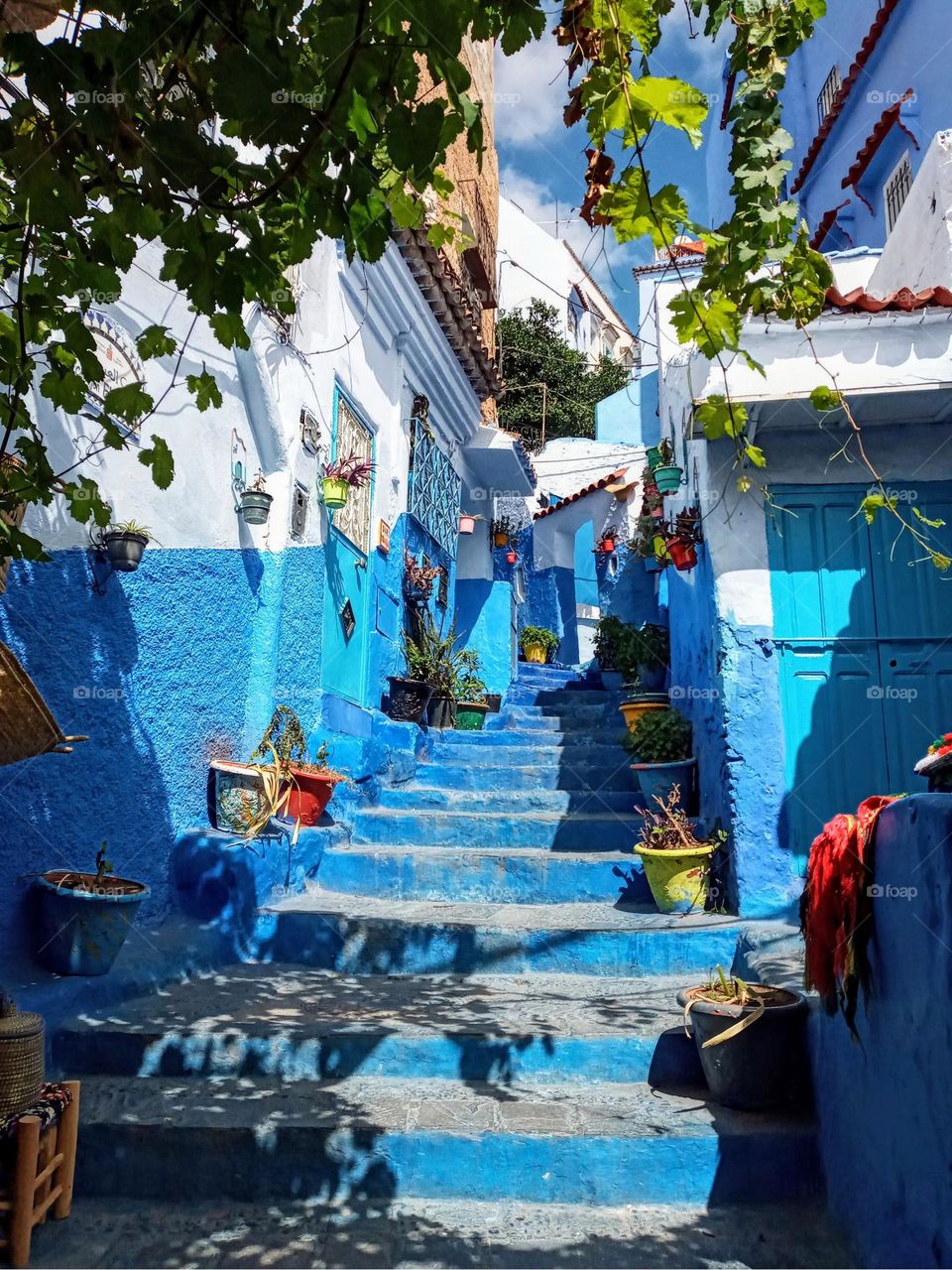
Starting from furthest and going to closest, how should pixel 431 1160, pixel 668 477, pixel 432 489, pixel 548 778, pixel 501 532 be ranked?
1. pixel 501 532
2. pixel 432 489
3. pixel 548 778
4. pixel 668 477
5. pixel 431 1160

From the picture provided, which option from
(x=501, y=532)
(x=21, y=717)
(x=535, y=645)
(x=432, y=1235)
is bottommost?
(x=432, y=1235)

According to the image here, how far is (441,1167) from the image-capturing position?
350 centimetres

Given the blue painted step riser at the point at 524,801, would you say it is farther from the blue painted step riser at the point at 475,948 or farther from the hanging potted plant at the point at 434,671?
the blue painted step riser at the point at 475,948

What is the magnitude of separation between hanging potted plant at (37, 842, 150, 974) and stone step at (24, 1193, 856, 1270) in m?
1.14

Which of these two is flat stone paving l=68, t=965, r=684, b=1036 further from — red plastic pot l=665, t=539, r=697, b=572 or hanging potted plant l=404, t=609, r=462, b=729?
hanging potted plant l=404, t=609, r=462, b=729

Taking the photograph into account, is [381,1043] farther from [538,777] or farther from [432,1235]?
[538,777]

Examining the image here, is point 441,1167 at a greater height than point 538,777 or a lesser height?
lesser

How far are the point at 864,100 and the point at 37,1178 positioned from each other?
13.3m

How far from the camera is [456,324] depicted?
9.27m

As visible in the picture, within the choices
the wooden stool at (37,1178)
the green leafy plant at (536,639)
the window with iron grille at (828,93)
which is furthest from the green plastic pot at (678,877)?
the window with iron grille at (828,93)

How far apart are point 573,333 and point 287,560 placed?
19.8 metres

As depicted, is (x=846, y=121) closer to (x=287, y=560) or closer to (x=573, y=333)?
(x=287, y=560)

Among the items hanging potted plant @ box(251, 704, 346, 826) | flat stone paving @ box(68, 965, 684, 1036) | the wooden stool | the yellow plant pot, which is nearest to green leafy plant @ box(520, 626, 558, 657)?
the yellow plant pot

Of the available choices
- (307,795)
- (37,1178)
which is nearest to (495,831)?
(307,795)
